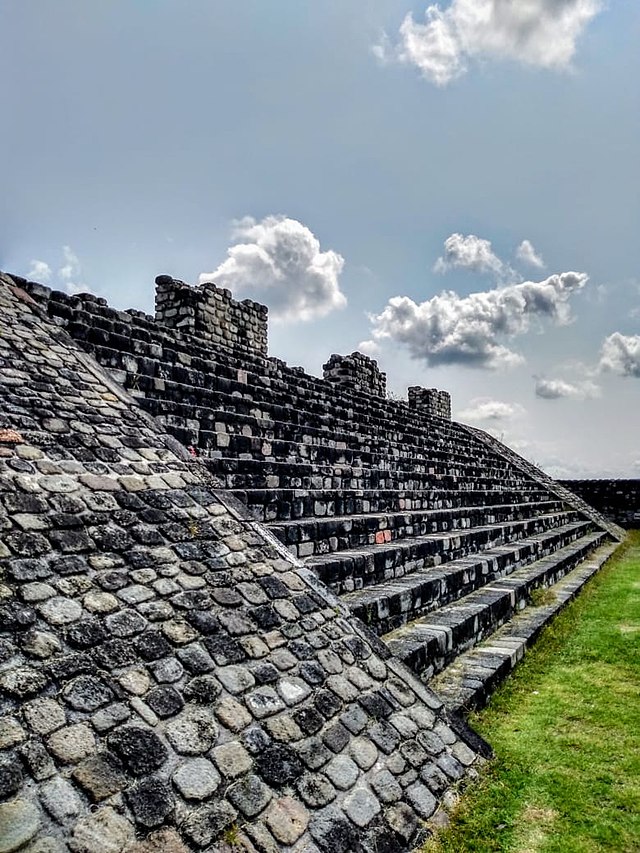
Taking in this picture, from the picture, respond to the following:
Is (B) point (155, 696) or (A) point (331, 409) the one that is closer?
(B) point (155, 696)

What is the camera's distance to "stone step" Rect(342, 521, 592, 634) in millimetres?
5109

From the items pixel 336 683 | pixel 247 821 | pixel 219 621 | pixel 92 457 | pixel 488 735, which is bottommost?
pixel 488 735

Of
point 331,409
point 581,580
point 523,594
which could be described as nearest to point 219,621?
point 523,594

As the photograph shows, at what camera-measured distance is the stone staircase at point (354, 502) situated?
5.41 meters

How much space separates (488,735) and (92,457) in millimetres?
3338

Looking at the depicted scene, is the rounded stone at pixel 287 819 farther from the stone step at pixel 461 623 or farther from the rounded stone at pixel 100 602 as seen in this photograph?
the stone step at pixel 461 623

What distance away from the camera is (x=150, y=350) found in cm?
680

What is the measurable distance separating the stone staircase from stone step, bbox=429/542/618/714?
0.02 m

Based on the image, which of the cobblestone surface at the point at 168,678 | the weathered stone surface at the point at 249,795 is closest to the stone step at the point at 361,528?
the cobblestone surface at the point at 168,678

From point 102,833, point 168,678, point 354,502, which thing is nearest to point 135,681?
point 168,678

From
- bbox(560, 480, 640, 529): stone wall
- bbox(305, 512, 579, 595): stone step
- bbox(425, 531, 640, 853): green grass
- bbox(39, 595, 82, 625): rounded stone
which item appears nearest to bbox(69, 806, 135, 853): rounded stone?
bbox(39, 595, 82, 625): rounded stone

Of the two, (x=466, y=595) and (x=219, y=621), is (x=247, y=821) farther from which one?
(x=466, y=595)

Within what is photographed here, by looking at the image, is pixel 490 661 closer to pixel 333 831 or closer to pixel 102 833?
pixel 333 831

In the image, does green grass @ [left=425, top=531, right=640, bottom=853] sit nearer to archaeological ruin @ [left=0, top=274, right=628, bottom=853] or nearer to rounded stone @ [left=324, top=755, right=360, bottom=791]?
archaeological ruin @ [left=0, top=274, right=628, bottom=853]
